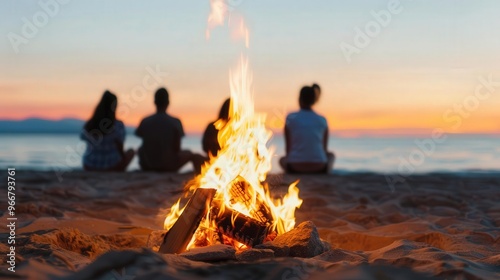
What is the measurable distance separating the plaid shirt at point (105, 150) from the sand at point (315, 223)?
1289 millimetres

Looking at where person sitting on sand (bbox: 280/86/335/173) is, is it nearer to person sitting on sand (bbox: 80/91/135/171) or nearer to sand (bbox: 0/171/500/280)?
sand (bbox: 0/171/500/280)

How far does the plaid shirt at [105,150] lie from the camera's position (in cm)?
1111

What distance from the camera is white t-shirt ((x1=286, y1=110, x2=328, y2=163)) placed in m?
10.6

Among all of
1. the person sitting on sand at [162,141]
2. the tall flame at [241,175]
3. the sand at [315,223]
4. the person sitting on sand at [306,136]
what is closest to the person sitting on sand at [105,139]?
the person sitting on sand at [162,141]

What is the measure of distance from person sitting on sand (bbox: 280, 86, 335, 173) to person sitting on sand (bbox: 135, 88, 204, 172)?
179 centimetres

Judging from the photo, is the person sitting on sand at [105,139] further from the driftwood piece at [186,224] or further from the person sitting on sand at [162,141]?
the driftwood piece at [186,224]

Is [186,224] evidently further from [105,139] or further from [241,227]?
[105,139]

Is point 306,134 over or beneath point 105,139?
over

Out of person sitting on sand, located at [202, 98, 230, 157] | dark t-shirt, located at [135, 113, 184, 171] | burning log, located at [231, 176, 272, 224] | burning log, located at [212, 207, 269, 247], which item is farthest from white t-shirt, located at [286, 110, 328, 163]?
burning log, located at [212, 207, 269, 247]

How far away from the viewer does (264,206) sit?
460cm

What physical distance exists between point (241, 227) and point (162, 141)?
7053 mm

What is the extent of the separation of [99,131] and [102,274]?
828 centimetres

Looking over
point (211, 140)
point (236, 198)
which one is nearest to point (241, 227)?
point (236, 198)

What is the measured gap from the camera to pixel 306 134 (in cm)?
1057
